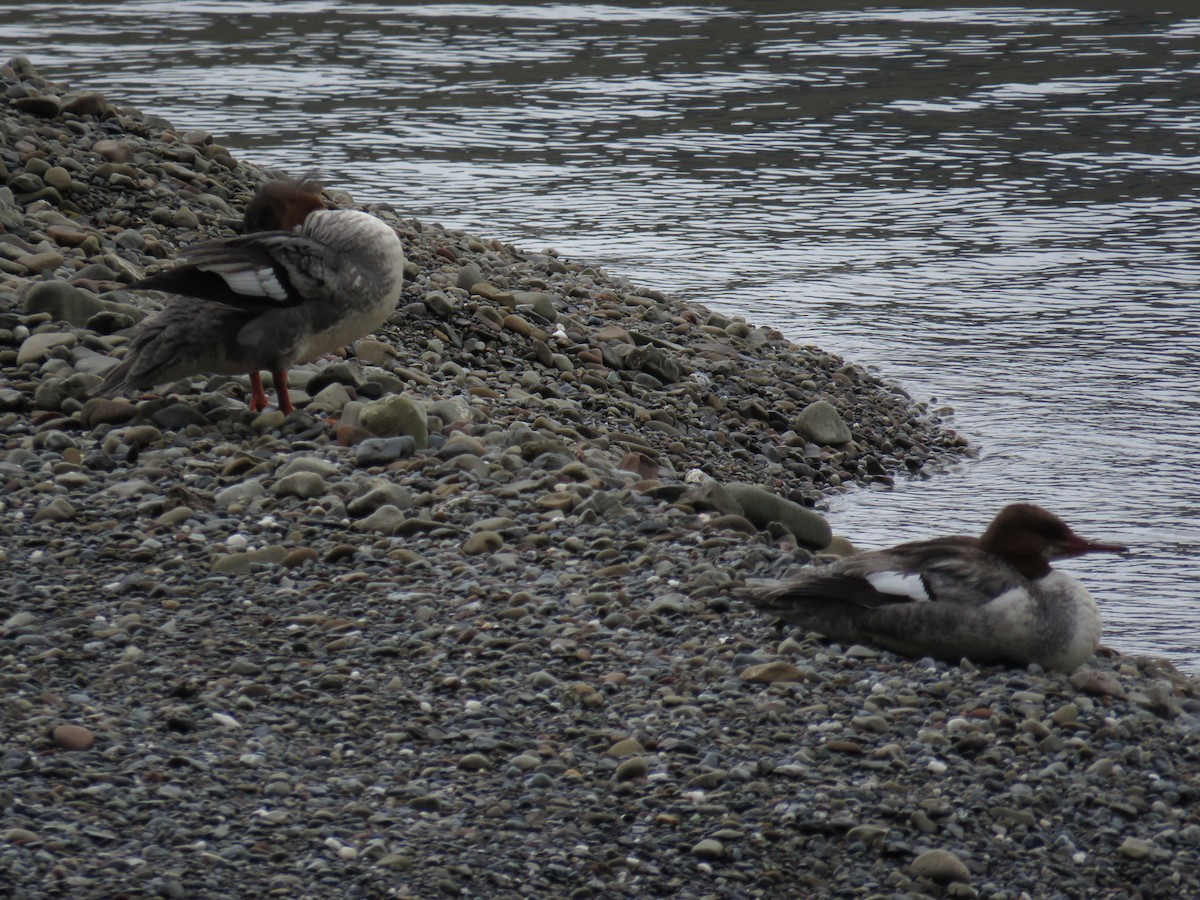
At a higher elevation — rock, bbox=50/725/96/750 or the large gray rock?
the large gray rock

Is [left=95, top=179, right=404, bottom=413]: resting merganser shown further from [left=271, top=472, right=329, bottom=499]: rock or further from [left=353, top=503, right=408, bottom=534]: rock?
[left=353, top=503, right=408, bottom=534]: rock

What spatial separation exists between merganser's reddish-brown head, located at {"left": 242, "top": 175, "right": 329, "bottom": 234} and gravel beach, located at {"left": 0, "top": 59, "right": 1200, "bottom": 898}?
2.59ft

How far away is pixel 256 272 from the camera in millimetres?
6723

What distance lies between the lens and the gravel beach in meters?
4.26

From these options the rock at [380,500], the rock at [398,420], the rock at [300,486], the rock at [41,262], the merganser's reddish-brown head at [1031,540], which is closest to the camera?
the merganser's reddish-brown head at [1031,540]

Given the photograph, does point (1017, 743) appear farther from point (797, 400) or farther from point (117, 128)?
point (117, 128)

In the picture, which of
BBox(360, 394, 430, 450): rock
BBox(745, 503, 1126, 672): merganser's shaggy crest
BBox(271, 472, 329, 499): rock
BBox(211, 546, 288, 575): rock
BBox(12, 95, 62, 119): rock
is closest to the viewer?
BBox(745, 503, 1126, 672): merganser's shaggy crest

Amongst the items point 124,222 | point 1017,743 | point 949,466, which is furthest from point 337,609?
point 949,466

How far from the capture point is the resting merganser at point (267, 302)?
6695 mm

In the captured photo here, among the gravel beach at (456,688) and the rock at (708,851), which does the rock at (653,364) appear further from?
the rock at (708,851)

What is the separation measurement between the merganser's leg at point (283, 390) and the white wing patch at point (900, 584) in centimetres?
291

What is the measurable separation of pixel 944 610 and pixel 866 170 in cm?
1326

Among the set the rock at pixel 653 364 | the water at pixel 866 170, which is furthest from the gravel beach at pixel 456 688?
the water at pixel 866 170

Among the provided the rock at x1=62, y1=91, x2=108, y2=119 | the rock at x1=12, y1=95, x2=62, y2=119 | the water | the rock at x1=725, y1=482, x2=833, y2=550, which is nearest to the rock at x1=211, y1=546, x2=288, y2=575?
the rock at x1=725, y1=482, x2=833, y2=550
